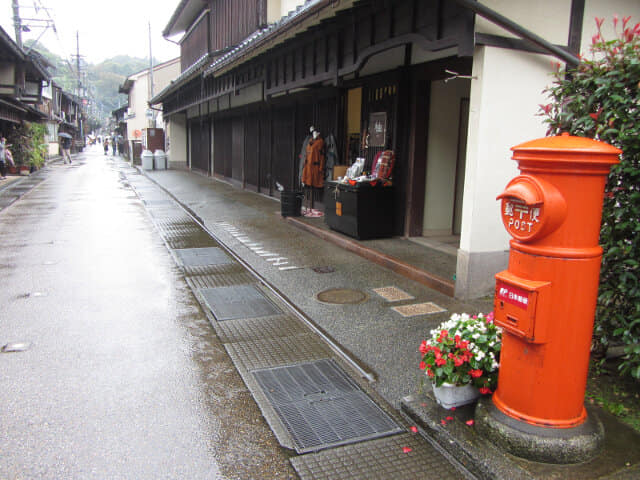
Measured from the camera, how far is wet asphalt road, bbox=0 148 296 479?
3.17 m

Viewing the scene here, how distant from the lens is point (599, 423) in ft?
10.1

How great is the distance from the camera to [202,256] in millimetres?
8789

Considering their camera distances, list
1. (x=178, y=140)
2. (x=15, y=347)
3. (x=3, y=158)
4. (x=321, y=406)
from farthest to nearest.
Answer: (x=178, y=140), (x=3, y=158), (x=15, y=347), (x=321, y=406)

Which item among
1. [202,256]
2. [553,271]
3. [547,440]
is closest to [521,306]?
[553,271]

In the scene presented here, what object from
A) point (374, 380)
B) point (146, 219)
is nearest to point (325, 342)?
point (374, 380)

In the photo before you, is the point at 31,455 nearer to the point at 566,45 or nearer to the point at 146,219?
the point at 566,45

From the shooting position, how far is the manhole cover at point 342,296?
6234 millimetres

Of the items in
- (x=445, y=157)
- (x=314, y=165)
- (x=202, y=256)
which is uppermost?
(x=445, y=157)

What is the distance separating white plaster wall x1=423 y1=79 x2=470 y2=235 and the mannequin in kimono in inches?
135

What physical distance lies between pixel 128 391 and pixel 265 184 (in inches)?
Answer: 512

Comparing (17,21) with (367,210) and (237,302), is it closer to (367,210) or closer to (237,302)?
(367,210)

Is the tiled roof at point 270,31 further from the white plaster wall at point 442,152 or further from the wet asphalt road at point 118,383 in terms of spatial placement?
the wet asphalt road at point 118,383

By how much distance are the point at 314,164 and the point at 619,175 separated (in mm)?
8519

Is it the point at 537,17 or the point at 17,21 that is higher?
the point at 17,21
